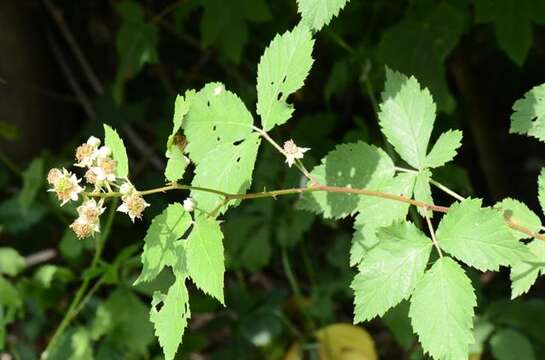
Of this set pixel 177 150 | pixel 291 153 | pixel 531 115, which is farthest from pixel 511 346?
pixel 177 150

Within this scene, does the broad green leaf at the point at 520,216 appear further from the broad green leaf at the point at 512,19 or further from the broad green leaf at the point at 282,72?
the broad green leaf at the point at 512,19

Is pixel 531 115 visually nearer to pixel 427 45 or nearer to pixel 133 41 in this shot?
pixel 427 45

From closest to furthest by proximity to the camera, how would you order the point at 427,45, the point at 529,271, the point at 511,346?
the point at 529,271 → the point at 511,346 → the point at 427,45

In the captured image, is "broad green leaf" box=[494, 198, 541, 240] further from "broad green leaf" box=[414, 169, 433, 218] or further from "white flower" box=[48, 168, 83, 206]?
"white flower" box=[48, 168, 83, 206]

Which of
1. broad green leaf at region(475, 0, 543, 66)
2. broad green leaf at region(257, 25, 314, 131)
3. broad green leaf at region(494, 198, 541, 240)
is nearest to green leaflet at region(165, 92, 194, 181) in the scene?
broad green leaf at region(257, 25, 314, 131)

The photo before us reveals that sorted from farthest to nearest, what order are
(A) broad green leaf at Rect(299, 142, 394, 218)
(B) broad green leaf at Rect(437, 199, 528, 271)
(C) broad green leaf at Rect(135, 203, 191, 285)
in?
(A) broad green leaf at Rect(299, 142, 394, 218)
(C) broad green leaf at Rect(135, 203, 191, 285)
(B) broad green leaf at Rect(437, 199, 528, 271)

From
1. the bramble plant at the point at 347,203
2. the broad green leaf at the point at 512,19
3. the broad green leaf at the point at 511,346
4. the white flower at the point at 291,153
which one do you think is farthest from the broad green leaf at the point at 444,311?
the broad green leaf at the point at 512,19
